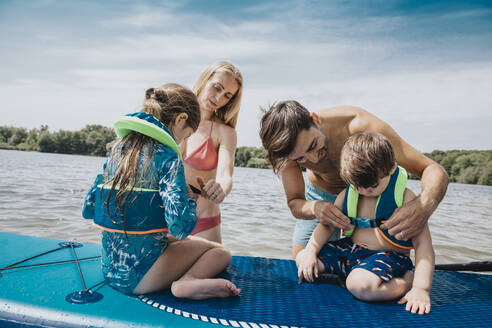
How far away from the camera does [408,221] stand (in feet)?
6.51

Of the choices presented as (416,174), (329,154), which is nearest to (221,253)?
(329,154)

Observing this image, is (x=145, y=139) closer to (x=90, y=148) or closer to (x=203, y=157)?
(x=203, y=157)

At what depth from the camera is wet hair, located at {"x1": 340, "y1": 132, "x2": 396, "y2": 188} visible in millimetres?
1966

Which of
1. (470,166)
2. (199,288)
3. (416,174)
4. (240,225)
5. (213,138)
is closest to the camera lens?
(199,288)

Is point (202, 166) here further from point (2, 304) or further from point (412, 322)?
point (412, 322)

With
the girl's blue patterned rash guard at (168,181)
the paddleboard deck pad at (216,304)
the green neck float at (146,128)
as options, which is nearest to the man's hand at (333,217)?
the paddleboard deck pad at (216,304)

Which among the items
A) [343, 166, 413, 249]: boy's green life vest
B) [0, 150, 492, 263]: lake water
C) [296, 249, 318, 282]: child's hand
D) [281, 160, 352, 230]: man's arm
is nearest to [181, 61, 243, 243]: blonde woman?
[281, 160, 352, 230]: man's arm

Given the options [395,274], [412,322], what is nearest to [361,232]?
[395,274]

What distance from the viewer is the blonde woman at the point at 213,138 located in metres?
2.70

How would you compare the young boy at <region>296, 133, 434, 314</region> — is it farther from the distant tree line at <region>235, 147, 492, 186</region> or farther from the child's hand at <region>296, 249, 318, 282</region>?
the distant tree line at <region>235, 147, 492, 186</region>

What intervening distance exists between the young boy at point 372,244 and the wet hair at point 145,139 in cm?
94

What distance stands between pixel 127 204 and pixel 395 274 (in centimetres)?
146

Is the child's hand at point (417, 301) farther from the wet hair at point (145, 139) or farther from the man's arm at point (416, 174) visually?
the wet hair at point (145, 139)

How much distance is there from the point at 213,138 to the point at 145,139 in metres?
1.08
